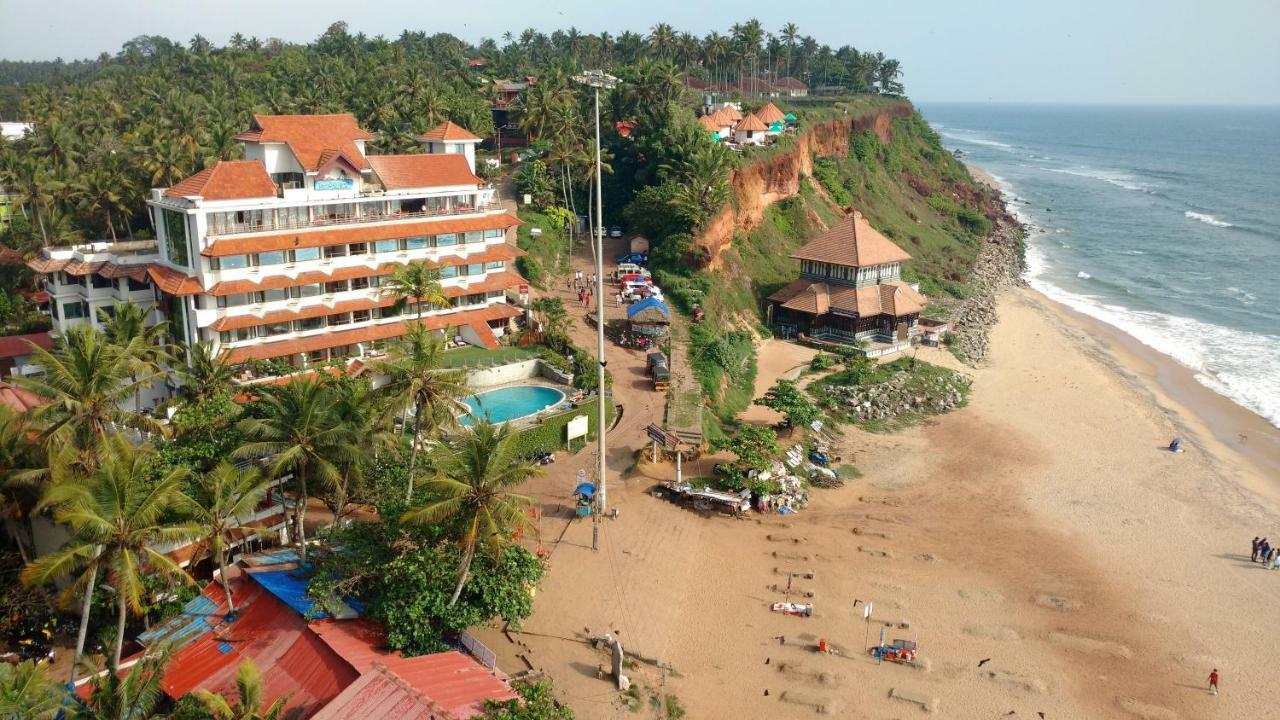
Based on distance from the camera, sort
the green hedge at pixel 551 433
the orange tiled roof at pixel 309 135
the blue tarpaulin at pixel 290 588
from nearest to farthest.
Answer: the blue tarpaulin at pixel 290 588 → the green hedge at pixel 551 433 → the orange tiled roof at pixel 309 135

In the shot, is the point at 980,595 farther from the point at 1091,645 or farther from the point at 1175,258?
the point at 1175,258

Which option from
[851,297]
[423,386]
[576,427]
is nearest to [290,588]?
[423,386]

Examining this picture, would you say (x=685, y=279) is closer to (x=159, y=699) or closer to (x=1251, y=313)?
(x=159, y=699)

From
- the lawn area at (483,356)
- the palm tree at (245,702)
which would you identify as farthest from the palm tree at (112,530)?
the lawn area at (483,356)

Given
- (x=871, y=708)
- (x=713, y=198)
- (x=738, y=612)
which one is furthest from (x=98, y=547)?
(x=713, y=198)

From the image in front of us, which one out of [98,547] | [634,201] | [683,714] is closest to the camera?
[98,547]

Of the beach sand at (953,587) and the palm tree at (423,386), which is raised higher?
the palm tree at (423,386)

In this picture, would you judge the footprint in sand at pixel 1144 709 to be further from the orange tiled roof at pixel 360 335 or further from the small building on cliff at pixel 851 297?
the small building on cliff at pixel 851 297
